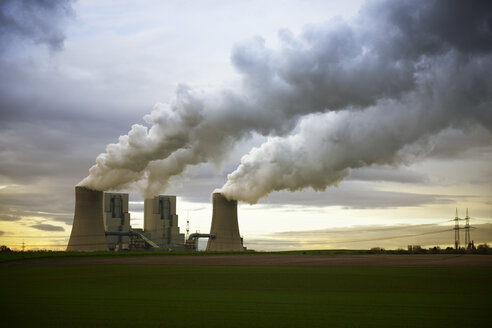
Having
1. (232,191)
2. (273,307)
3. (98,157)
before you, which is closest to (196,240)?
(232,191)

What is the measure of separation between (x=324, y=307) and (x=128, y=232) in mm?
70111

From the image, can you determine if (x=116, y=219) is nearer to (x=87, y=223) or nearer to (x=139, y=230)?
(x=139, y=230)

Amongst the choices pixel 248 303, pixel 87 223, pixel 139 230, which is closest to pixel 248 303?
pixel 248 303

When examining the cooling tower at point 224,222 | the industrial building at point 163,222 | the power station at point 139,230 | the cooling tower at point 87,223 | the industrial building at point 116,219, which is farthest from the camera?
the industrial building at point 163,222

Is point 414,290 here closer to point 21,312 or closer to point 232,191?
point 21,312

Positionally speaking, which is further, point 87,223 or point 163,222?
point 163,222

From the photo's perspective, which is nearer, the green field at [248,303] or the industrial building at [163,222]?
the green field at [248,303]

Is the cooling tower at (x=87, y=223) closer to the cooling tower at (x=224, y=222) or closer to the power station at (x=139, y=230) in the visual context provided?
the power station at (x=139, y=230)

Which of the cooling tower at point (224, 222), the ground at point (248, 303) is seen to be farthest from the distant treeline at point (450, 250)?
the ground at point (248, 303)

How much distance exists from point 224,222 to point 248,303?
5220 cm

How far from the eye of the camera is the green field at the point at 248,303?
13.0 metres

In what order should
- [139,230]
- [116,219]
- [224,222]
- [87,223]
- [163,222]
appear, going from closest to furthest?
[87,223] → [224,222] → [139,230] → [116,219] → [163,222]

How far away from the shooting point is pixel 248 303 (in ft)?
53.5

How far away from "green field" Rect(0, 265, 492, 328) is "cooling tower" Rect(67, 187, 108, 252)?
135 feet
